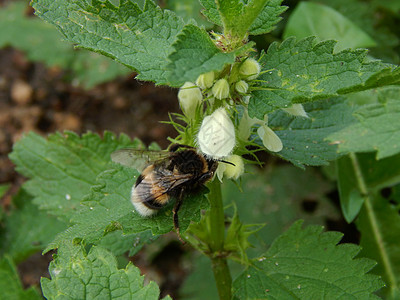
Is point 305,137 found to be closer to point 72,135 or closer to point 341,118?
point 341,118

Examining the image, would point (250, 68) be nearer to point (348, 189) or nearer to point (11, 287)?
point (348, 189)

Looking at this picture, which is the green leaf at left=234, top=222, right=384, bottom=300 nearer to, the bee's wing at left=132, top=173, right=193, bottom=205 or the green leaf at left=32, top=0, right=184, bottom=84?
the bee's wing at left=132, top=173, right=193, bottom=205

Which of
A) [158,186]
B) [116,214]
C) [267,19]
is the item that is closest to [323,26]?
[267,19]

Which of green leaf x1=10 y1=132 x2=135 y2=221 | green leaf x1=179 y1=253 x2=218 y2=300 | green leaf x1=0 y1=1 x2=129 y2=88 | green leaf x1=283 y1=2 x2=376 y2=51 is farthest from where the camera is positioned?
green leaf x1=0 y1=1 x2=129 y2=88

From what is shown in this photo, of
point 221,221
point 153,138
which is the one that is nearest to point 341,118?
point 221,221

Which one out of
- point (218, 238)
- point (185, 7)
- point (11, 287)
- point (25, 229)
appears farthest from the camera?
point (185, 7)

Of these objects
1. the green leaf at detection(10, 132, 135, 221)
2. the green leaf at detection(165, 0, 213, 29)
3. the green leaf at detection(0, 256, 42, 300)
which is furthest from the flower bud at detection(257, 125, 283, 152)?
the green leaf at detection(165, 0, 213, 29)

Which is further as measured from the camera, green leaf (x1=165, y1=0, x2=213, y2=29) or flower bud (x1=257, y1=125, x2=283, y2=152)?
green leaf (x1=165, y1=0, x2=213, y2=29)

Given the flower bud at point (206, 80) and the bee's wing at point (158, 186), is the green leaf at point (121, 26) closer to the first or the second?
the flower bud at point (206, 80)
